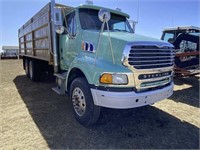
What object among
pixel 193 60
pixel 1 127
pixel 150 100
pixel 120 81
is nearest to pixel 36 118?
pixel 1 127

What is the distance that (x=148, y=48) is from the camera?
3408 mm

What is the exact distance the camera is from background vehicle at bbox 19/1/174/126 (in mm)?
3209

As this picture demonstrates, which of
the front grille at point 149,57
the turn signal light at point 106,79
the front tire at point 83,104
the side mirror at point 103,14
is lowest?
the front tire at point 83,104

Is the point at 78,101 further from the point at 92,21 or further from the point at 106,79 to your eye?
the point at 92,21

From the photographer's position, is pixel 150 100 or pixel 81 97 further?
pixel 81 97

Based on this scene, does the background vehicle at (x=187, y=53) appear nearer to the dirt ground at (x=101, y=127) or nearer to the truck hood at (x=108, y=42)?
the dirt ground at (x=101, y=127)

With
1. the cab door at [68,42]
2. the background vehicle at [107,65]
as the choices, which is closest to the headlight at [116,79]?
the background vehicle at [107,65]

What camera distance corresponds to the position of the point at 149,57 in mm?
3426

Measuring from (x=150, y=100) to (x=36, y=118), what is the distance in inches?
99.8

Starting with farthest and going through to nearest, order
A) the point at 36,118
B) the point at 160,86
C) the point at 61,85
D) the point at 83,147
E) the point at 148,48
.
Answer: the point at 61,85 < the point at 36,118 < the point at 160,86 < the point at 148,48 < the point at 83,147

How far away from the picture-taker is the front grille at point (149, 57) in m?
3.24

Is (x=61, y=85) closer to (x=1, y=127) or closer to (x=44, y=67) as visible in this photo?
(x=1, y=127)

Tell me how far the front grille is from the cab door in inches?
64.9

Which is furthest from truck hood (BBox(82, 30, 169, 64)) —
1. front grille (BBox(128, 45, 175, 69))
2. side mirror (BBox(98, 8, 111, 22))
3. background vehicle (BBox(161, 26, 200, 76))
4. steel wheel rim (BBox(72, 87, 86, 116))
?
background vehicle (BBox(161, 26, 200, 76))
